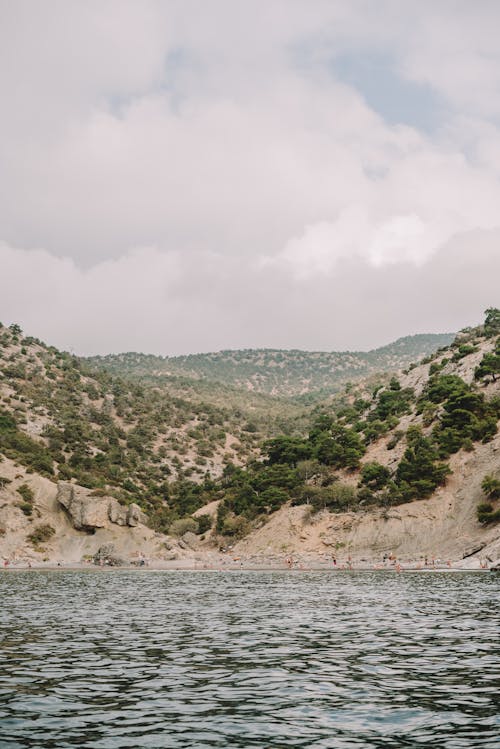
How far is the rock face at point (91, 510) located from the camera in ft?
321

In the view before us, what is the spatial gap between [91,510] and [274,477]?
2932 centimetres

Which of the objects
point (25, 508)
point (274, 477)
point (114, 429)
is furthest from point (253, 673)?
point (114, 429)

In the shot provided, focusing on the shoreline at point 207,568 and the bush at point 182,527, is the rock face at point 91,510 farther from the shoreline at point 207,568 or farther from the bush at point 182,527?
the bush at point 182,527

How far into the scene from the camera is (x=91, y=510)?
9800 cm

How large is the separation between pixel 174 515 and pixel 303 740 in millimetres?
106001

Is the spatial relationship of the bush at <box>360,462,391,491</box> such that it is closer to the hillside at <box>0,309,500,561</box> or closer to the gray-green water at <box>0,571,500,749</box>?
the hillside at <box>0,309,500,561</box>

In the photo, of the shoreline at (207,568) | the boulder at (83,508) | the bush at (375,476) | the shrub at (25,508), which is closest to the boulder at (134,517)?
the boulder at (83,508)

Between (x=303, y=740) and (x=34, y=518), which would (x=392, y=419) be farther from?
(x=303, y=740)

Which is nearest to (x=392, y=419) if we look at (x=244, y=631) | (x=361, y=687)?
(x=244, y=631)

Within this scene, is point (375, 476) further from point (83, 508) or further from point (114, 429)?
point (114, 429)

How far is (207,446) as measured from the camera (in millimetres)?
151500

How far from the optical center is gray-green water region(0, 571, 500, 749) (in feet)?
46.8

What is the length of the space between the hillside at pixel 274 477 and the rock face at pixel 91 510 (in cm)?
18

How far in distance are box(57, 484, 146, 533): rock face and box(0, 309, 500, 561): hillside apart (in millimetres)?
175
